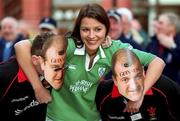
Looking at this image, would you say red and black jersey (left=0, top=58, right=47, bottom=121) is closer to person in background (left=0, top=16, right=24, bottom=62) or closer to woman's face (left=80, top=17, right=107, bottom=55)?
woman's face (left=80, top=17, right=107, bottom=55)

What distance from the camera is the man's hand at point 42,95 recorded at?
3.39 m

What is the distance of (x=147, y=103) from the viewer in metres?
3.41

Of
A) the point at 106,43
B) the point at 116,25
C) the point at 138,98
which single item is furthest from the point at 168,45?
the point at 138,98

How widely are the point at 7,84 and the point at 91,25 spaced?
0.71 meters

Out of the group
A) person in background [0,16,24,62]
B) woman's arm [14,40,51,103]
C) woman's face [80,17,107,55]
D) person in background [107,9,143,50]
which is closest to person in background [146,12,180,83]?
person in background [107,9,143,50]

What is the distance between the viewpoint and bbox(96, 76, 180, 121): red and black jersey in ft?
11.2

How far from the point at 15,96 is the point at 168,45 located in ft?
8.96

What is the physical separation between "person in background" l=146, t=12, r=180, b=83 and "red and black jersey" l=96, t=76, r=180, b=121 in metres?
2.07

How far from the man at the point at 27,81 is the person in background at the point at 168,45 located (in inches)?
93.6

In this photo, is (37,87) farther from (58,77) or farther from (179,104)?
(179,104)

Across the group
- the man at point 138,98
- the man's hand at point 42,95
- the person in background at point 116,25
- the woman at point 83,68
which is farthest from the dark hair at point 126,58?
the person in background at point 116,25

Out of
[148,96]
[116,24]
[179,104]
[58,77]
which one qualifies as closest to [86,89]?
[58,77]

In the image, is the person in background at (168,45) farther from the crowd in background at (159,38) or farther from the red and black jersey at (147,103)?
the red and black jersey at (147,103)

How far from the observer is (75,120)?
11.2ft
